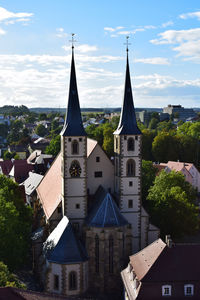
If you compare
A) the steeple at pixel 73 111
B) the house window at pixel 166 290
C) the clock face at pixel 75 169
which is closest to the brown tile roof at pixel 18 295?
the house window at pixel 166 290

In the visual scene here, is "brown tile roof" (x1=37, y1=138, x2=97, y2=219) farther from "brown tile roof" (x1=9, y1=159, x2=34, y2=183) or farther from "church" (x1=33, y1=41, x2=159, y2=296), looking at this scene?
"brown tile roof" (x1=9, y1=159, x2=34, y2=183)

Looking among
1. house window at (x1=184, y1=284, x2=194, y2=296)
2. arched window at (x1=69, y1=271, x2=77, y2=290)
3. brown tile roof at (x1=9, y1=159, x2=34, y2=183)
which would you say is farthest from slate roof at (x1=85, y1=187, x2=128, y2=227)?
brown tile roof at (x1=9, y1=159, x2=34, y2=183)

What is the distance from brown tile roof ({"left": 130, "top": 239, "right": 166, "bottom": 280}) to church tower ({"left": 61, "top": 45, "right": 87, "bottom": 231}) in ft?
31.6

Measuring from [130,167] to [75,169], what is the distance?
6.36 m

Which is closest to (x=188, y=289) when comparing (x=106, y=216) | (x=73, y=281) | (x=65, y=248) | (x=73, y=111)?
(x=106, y=216)

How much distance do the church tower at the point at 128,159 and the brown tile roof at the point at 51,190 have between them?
743 centimetres

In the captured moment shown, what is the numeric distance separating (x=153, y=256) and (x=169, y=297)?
3390 millimetres

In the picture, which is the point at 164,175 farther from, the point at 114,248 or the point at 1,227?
the point at 1,227

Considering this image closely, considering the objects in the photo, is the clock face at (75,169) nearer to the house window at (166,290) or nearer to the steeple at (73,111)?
the steeple at (73,111)

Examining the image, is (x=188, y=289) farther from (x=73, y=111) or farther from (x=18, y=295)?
(x=73, y=111)

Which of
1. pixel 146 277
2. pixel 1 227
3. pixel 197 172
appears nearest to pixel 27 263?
pixel 1 227

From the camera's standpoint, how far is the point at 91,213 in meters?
39.4

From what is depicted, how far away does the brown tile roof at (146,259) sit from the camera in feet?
96.1

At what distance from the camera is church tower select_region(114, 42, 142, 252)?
133 feet
